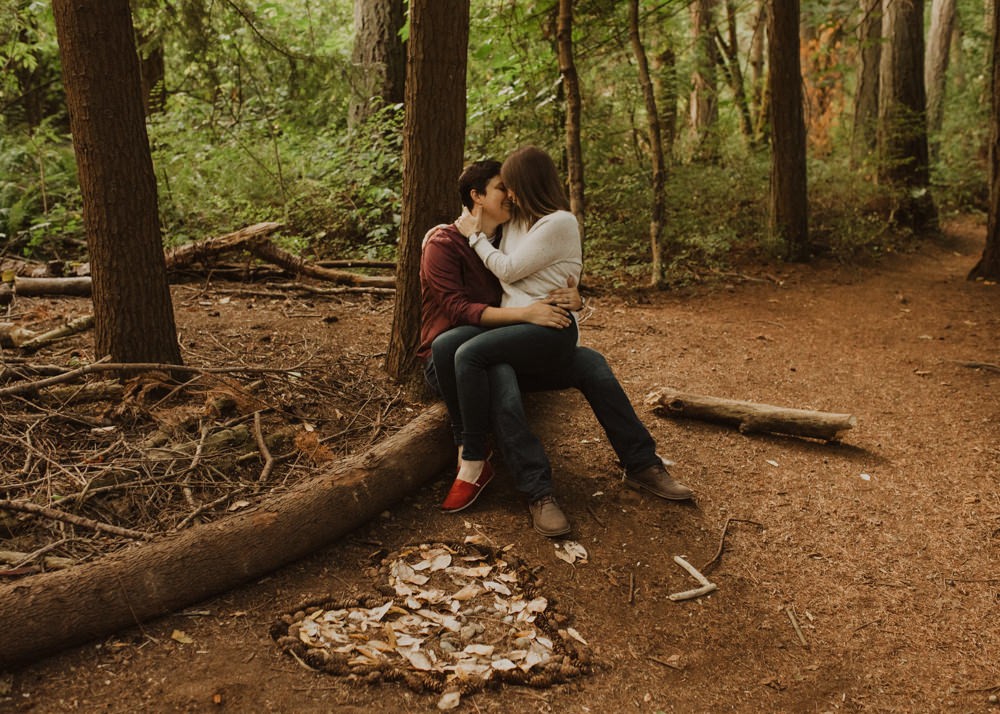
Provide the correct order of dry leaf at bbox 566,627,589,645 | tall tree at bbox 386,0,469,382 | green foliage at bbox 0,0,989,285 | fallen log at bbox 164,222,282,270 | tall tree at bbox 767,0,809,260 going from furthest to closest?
1. tall tree at bbox 767,0,809,260
2. green foliage at bbox 0,0,989,285
3. fallen log at bbox 164,222,282,270
4. tall tree at bbox 386,0,469,382
5. dry leaf at bbox 566,627,589,645

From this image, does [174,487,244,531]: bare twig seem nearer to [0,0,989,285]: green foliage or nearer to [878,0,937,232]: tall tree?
[0,0,989,285]: green foliage

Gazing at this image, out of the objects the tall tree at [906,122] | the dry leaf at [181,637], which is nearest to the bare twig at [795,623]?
the dry leaf at [181,637]

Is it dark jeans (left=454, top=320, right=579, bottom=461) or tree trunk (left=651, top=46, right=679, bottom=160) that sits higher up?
tree trunk (left=651, top=46, right=679, bottom=160)

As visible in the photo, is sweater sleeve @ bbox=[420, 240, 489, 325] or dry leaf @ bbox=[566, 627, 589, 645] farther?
sweater sleeve @ bbox=[420, 240, 489, 325]

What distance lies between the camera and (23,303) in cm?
618

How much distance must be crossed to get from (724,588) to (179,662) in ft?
7.77

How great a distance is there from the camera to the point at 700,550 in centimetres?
389

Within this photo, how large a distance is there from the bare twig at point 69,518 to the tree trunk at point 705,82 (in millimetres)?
9164

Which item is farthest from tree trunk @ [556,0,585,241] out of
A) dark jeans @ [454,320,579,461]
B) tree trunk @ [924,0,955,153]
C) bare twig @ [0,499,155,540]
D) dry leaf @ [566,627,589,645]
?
tree trunk @ [924,0,955,153]

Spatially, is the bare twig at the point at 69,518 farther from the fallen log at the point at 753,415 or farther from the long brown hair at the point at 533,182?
the fallen log at the point at 753,415

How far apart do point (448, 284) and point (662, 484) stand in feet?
5.24

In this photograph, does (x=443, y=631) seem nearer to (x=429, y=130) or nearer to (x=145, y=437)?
(x=145, y=437)

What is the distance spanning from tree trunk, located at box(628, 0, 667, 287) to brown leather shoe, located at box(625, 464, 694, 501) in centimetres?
475

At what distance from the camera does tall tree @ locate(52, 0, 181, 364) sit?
3.98 meters
